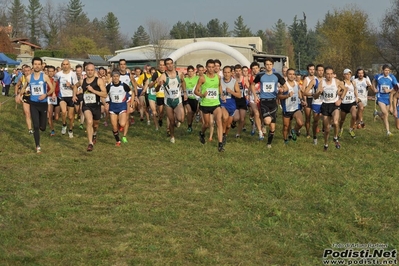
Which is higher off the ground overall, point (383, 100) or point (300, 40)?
point (300, 40)

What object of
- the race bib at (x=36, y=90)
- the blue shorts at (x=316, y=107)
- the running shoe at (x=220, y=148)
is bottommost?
the running shoe at (x=220, y=148)

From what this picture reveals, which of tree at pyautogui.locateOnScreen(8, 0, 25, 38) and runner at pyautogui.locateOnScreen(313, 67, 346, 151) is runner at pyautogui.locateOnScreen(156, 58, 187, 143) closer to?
runner at pyautogui.locateOnScreen(313, 67, 346, 151)

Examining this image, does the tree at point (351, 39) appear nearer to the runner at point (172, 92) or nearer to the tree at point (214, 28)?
the runner at point (172, 92)

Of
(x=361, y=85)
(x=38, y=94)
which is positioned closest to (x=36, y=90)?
(x=38, y=94)

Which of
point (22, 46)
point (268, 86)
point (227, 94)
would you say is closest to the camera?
point (268, 86)

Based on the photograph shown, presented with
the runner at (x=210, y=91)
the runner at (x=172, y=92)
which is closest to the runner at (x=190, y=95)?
the runner at (x=172, y=92)

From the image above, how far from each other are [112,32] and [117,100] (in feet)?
353

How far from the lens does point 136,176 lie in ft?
28.9

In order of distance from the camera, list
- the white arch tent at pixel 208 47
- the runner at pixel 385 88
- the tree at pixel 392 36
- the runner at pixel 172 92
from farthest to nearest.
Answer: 1. the tree at pixel 392 36
2. the white arch tent at pixel 208 47
3. the runner at pixel 385 88
4. the runner at pixel 172 92

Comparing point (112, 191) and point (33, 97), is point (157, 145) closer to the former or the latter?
point (33, 97)

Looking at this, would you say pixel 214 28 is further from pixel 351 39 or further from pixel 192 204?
pixel 192 204

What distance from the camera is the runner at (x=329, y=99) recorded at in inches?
459

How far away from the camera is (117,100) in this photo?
1208cm

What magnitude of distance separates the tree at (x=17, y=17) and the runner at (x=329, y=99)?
90.0 meters
